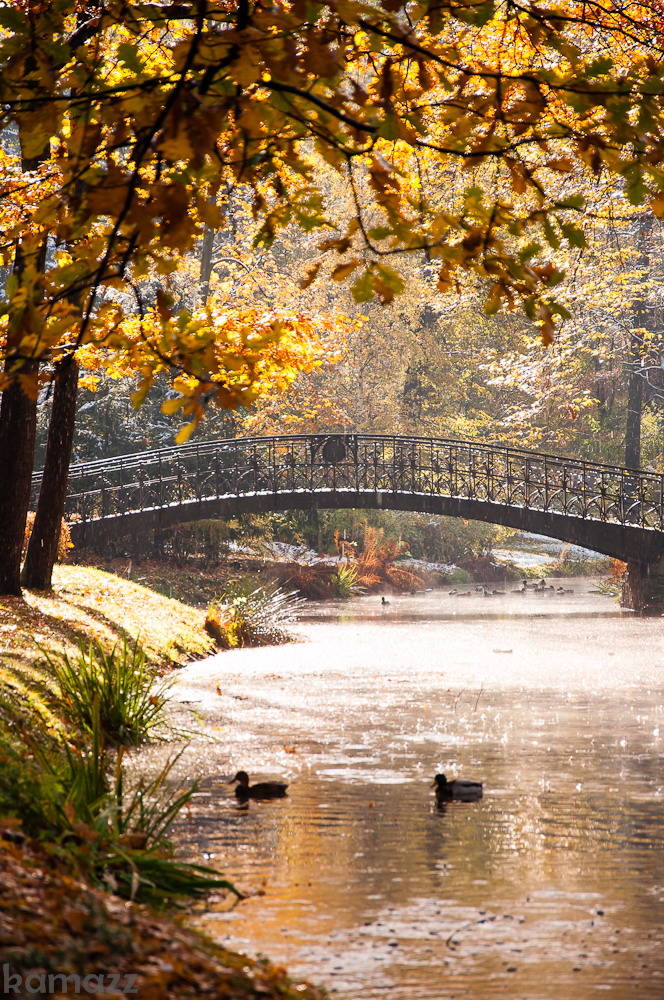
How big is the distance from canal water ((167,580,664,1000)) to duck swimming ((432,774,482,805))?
0.07 meters

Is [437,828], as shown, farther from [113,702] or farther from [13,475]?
[13,475]

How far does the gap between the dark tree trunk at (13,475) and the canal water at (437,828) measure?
2473 mm

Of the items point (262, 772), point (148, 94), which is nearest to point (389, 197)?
point (148, 94)

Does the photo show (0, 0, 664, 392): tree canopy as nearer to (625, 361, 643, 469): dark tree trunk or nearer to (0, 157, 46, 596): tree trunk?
(0, 157, 46, 596): tree trunk

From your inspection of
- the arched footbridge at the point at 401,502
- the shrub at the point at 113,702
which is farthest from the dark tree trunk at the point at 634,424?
the shrub at the point at 113,702

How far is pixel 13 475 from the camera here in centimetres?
1306

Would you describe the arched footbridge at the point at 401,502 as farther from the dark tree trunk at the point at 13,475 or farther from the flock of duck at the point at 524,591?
the dark tree trunk at the point at 13,475

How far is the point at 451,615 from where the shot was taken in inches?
963

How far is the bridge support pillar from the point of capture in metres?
23.8

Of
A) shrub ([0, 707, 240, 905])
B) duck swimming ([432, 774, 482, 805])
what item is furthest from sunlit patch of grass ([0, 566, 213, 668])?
shrub ([0, 707, 240, 905])

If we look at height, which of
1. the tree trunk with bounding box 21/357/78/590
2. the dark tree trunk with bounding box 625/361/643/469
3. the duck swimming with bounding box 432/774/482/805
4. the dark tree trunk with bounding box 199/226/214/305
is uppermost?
the dark tree trunk with bounding box 199/226/214/305

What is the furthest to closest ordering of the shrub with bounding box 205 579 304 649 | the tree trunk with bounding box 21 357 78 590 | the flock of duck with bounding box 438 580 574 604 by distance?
1. the flock of duck with bounding box 438 580 574 604
2. the shrub with bounding box 205 579 304 649
3. the tree trunk with bounding box 21 357 78 590

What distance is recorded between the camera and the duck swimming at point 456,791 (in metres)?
7.14

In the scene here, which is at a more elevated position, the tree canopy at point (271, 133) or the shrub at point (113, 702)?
the tree canopy at point (271, 133)
